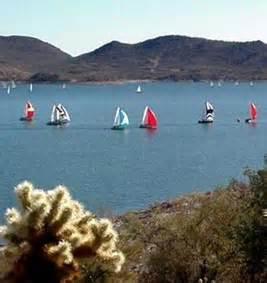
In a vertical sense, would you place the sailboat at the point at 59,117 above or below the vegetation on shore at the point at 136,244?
below

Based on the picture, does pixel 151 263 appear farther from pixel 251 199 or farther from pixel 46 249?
pixel 46 249

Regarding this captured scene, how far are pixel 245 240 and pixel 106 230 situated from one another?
9.97 m

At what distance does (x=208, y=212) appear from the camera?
22.7 m

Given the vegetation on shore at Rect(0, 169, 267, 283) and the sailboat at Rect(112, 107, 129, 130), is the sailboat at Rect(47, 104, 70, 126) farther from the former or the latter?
the vegetation on shore at Rect(0, 169, 267, 283)

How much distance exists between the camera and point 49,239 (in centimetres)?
1187

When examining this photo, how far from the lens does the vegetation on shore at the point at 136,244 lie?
38.4ft

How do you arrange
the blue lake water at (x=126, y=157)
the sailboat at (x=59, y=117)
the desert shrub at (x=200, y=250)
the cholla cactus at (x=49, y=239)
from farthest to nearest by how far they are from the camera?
1. the sailboat at (x=59, y=117)
2. the blue lake water at (x=126, y=157)
3. the desert shrub at (x=200, y=250)
4. the cholla cactus at (x=49, y=239)

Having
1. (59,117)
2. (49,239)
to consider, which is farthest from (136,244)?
(59,117)

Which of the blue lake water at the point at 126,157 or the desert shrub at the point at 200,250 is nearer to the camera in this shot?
the desert shrub at the point at 200,250

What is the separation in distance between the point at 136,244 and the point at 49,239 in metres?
9.62

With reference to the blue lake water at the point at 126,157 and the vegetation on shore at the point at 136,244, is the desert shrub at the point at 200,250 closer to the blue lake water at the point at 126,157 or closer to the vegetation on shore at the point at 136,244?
the vegetation on shore at the point at 136,244

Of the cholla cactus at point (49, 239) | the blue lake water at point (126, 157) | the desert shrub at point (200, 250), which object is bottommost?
the blue lake water at point (126, 157)

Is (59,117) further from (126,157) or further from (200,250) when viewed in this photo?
(200,250)

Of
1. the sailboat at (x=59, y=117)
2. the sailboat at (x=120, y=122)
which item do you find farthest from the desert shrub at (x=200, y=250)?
the sailboat at (x=59, y=117)
